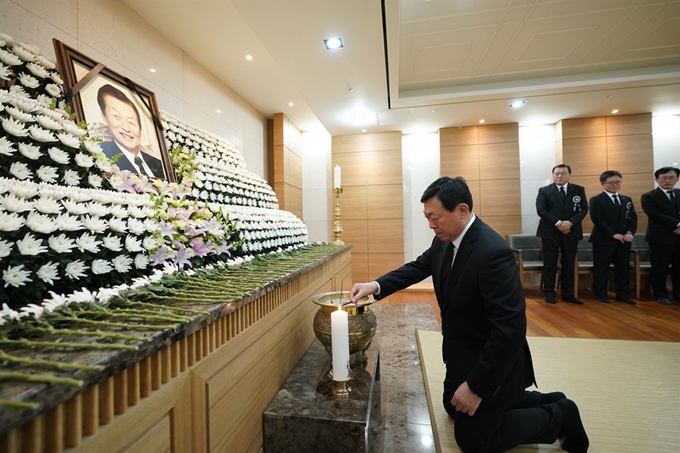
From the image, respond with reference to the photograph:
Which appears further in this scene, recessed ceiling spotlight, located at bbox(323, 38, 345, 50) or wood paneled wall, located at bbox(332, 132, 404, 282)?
wood paneled wall, located at bbox(332, 132, 404, 282)

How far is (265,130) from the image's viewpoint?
223 inches

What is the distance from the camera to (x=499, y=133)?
18.7ft

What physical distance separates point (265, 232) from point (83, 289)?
1442mm

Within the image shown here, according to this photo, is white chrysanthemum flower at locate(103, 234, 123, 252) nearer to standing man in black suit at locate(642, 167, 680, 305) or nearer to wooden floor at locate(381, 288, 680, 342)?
wooden floor at locate(381, 288, 680, 342)

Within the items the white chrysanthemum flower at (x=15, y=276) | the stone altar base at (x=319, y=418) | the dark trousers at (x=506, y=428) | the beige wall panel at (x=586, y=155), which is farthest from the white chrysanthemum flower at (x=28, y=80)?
the beige wall panel at (x=586, y=155)

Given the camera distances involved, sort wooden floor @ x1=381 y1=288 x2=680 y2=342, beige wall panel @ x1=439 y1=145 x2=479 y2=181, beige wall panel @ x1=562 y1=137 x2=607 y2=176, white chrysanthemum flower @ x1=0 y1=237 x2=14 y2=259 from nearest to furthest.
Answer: white chrysanthemum flower @ x1=0 y1=237 x2=14 y2=259 → wooden floor @ x1=381 y1=288 x2=680 y2=342 → beige wall panel @ x1=562 y1=137 x2=607 y2=176 → beige wall panel @ x1=439 y1=145 x2=479 y2=181

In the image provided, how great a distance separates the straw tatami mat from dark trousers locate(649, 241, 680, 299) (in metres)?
2.18

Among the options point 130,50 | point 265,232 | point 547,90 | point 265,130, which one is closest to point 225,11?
point 130,50

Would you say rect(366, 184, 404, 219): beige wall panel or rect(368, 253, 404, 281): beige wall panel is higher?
rect(366, 184, 404, 219): beige wall panel

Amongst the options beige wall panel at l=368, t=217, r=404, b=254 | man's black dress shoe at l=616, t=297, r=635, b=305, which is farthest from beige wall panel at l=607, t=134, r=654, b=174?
beige wall panel at l=368, t=217, r=404, b=254

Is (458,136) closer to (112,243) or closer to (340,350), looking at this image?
(340,350)

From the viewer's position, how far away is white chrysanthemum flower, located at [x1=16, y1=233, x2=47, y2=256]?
726mm

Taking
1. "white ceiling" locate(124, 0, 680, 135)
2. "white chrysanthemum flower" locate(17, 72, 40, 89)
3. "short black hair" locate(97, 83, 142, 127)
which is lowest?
"white chrysanthemum flower" locate(17, 72, 40, 89)

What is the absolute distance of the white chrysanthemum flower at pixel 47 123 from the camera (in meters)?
1.04
